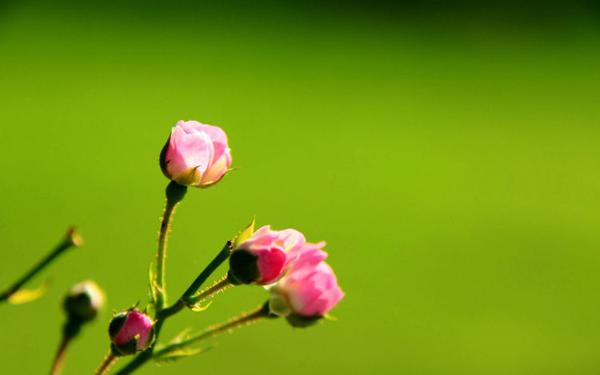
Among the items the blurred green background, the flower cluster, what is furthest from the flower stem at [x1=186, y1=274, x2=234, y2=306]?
the blurred green background

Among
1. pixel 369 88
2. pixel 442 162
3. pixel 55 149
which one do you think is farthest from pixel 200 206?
pixel 369 88

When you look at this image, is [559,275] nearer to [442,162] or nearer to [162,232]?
[442,162]

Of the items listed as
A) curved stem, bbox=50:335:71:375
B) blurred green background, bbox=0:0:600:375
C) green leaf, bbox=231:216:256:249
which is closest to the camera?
curved stem, bbox=50:335:71:375

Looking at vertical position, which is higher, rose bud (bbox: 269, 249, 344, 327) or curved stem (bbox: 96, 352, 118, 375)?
rose bud (bbox: 269, 249, 344, 327)

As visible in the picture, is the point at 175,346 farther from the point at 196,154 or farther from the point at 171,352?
the point at 196,154

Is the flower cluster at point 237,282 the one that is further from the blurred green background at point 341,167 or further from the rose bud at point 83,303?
the blurred green background at point 341,167

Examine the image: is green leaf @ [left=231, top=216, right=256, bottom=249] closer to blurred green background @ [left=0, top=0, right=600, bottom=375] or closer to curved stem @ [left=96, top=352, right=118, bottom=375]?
curved stem @ [left=96, top=352, right=118, bottom=375]

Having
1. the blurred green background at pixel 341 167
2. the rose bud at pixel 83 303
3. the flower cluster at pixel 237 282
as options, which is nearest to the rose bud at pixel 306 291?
the flower cluster at pixel 237 282
